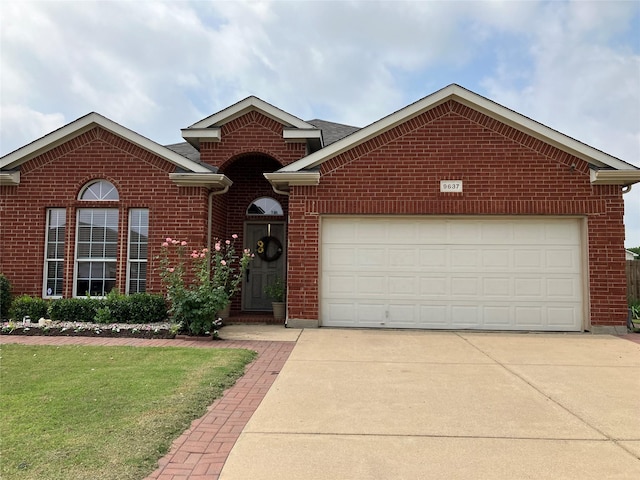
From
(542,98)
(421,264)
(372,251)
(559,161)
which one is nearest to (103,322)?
(372,251)

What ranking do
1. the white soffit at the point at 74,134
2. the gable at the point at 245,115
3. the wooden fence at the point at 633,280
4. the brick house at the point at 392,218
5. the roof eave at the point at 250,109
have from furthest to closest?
the wooden fence at the point at 633,280 → the roof eave at the point at 250,109 → the gable at the point at 245,115 → the white soffit at the point at 74,134 → the brick house at the point at 392,218

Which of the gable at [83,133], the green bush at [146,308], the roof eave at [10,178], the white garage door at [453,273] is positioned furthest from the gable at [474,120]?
the roof eave at [10,178]

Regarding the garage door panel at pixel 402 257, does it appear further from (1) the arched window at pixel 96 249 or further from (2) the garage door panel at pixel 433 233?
(1) the arched window at pixel 96 249

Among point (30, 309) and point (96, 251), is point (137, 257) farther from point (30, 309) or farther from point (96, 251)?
point (30, 309)

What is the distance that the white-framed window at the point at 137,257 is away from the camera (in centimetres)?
1022

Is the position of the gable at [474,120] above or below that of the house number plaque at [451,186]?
above

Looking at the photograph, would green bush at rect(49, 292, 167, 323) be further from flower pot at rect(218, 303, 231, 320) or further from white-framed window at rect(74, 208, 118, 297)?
flower pot at rect(218, 303, 231, 320)

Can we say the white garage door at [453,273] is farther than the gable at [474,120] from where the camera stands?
Yes

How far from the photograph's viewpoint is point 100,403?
14.7 ft

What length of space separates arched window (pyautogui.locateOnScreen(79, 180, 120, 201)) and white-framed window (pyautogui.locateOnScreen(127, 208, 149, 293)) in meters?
0.77

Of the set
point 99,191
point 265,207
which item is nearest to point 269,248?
point 265,207

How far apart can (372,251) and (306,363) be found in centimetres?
397

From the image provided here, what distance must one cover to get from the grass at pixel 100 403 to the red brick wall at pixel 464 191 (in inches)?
154

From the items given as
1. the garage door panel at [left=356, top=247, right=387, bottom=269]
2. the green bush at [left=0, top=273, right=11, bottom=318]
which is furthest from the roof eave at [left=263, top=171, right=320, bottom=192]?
the green bush at [left=0, top=273, right=11, bottom=318]
